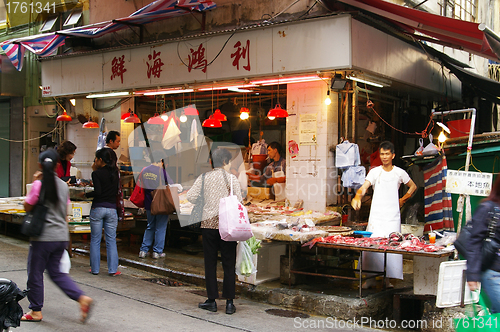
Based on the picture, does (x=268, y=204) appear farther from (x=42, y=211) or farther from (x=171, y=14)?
(x=42, y=211)

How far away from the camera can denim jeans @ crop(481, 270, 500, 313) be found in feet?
13.7

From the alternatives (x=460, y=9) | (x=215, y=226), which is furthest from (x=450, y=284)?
(x=460, y=9)

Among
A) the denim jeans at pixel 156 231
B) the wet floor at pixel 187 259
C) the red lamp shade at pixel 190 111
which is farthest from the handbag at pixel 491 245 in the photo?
the red lamp shade at pixel 190 111

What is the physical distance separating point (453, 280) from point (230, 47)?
6.84 metres

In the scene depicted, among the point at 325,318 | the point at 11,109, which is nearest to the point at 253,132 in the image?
the point at 11,109

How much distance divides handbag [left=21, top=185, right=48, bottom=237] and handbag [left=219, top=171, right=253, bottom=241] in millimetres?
2160

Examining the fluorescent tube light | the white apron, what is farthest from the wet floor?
the fluorescent tube light

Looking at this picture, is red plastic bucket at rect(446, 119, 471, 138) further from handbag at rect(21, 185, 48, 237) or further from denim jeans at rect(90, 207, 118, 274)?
handbag at rect(21, 185, 48, 237)

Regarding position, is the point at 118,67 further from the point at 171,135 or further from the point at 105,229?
the point at 105,229

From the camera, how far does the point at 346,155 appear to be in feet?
31.1

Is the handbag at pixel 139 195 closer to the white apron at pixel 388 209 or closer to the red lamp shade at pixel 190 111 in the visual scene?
the red lamp shade at pixel 190 111

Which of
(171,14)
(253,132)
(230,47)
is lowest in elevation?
(253,132)

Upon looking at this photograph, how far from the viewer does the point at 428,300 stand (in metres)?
6.51

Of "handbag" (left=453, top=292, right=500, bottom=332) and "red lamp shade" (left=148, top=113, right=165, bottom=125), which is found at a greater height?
"red lamp shade" (left=148, top=113, right=165, bottom=125)
